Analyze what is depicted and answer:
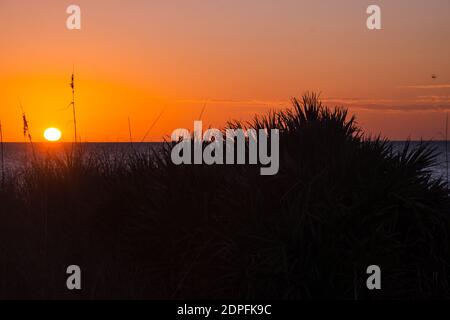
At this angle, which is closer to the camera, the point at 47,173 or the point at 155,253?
the point at 155,253

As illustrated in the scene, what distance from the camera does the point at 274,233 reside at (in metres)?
6.53

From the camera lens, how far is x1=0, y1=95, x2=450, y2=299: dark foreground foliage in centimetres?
657

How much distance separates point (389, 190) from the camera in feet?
22.7

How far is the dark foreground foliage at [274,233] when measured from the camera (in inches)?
259

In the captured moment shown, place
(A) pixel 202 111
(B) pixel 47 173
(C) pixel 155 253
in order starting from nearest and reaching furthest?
1. (C) pixel 155 253
2. (A) pixel 202 111
3. (B) pixel 47 173

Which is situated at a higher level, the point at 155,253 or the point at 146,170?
the point at 146,170

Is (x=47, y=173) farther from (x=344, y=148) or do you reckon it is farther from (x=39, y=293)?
(x=344, y=148)

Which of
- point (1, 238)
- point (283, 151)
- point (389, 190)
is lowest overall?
point (1, 238)

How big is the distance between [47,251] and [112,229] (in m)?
0.92

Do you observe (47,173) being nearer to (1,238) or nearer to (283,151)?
(1,238)

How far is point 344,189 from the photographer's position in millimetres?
6867
